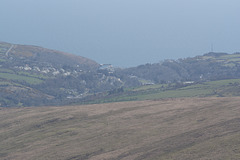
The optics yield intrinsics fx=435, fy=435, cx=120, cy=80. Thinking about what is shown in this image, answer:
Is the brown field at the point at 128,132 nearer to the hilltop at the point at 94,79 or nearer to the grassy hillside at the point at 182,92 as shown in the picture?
the grassy hillside at the point at 182,92

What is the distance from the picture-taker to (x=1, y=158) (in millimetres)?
42844

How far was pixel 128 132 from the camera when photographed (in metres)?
44.1

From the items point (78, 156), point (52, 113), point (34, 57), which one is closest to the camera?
point (78, 156)

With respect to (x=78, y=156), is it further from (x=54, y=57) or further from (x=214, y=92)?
(x=54, y=57)

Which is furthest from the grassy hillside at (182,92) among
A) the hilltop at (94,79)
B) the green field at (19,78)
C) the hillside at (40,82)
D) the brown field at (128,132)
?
the green field at (19,78)

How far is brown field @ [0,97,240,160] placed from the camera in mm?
33312

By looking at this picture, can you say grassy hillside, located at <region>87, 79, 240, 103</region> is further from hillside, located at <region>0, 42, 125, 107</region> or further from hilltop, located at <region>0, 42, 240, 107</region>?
hillside, located at <region>0, 42, 125, 107</region>

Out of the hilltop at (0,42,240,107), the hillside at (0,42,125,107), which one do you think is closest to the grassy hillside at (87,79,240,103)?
the hilltop at (0,42,240,107)

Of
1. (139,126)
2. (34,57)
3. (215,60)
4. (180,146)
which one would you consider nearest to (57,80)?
(34,57)

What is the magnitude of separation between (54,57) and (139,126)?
13303 cm

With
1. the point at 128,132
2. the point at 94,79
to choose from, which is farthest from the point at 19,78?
the point at 128,132

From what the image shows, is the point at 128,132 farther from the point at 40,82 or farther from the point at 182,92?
the point at 40,82

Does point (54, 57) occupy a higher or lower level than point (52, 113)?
higher

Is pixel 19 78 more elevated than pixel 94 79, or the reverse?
pixel 19 78
